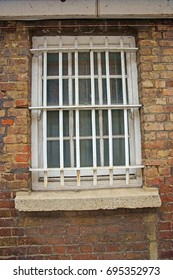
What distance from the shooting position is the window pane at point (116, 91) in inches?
117

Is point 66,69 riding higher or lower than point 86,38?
lower

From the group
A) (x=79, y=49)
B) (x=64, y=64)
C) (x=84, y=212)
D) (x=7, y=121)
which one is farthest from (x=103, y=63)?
(x=84, y=212)

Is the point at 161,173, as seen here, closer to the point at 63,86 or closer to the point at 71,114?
the point at 71,114

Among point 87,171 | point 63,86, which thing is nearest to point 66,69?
point 63,86

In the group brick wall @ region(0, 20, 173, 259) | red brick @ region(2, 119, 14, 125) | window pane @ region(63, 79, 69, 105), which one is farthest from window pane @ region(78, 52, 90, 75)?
red brick @ region(2, 119, 14, 125)

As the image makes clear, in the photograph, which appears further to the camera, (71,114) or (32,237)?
(71,114)

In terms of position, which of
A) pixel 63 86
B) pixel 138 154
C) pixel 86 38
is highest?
pixel 86 38

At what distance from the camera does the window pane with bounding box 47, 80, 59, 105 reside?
2.96 metres

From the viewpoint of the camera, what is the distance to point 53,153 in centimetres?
290

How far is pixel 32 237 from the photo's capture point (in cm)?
271

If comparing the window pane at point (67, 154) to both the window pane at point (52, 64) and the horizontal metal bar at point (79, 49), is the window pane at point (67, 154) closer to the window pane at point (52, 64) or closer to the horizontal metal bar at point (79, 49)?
the window pane at point (52, 64)

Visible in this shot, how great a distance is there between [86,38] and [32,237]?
7.63 ft

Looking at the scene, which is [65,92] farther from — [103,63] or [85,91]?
[103,63]
